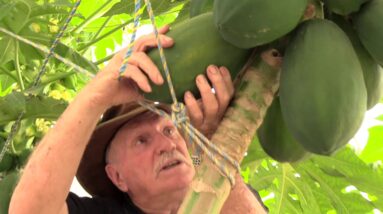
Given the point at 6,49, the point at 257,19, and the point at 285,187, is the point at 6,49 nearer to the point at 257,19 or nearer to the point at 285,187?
the point at 285,187

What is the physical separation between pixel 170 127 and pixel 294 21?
1.04 m

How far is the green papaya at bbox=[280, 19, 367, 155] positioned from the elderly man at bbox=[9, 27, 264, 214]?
0.12 m

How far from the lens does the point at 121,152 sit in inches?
73.8

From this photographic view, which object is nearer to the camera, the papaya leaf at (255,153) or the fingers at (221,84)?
the fingers at (221,84)

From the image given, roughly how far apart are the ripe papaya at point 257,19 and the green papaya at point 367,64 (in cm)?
13

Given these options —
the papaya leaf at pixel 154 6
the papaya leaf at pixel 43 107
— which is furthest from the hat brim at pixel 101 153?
the papaya leaf at pixel 154 6

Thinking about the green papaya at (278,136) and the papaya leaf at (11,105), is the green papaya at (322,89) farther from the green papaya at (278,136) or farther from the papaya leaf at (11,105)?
the papaya leaf at (11,105)

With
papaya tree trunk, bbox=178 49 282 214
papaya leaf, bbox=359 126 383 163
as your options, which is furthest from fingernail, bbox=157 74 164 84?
papaya leaf, bbox=359 126 383 163

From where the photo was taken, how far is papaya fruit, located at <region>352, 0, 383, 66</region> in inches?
35.7

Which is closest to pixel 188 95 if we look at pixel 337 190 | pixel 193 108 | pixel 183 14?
pixel 193 108

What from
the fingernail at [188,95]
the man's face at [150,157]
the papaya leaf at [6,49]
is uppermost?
the fingernail at [188,95]

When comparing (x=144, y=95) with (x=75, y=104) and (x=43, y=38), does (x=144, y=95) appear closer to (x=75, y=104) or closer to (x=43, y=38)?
(x=75, y=104)

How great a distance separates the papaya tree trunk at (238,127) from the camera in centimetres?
89

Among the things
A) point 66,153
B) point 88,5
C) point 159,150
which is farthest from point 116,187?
point 88,5
